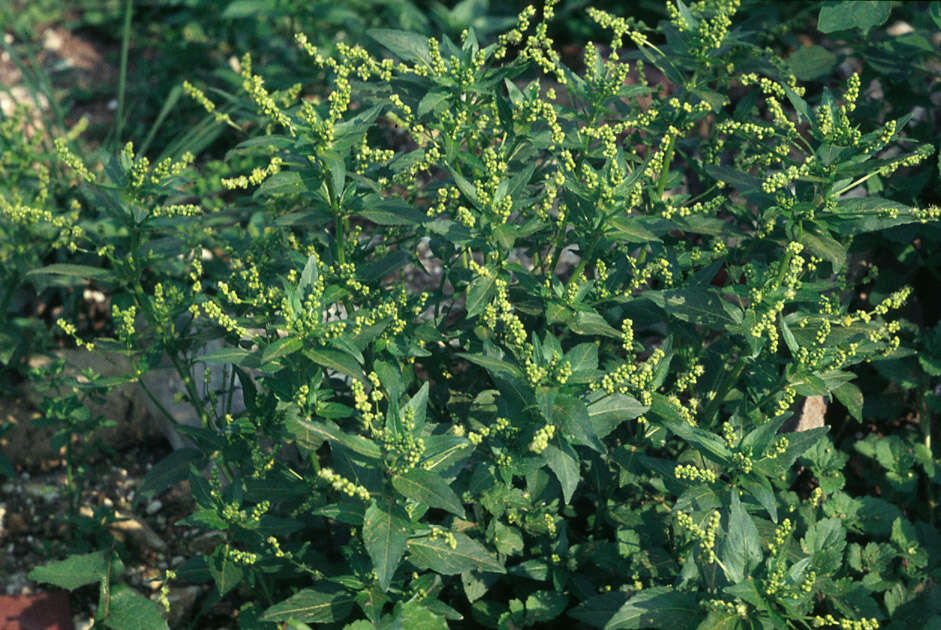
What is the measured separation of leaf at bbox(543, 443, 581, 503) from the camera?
Answer: 2637mm

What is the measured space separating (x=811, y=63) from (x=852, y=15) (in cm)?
43

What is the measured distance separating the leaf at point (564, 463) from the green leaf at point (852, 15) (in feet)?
7.02

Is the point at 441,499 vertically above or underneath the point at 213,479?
above

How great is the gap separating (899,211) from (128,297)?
128 inches

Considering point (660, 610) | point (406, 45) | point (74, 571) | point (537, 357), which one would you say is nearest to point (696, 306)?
point (537, 357)

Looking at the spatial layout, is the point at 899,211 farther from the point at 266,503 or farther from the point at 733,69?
the point at 266,503

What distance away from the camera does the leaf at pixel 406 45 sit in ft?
10.5

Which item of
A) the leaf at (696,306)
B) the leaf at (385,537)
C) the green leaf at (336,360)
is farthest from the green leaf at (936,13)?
the leaf at (385,537)

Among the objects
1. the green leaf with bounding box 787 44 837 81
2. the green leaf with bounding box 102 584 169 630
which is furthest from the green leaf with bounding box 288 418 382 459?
the green leaf with bounding box 787 44 837 81

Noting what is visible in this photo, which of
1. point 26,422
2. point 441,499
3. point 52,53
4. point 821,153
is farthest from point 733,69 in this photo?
point 52,53

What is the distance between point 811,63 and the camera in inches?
169

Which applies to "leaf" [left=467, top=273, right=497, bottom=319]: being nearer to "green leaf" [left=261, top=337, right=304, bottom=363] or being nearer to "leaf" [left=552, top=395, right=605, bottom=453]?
"leaf" [left=552, top=395, right=605, bottom=453]

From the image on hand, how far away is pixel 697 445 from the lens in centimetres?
288

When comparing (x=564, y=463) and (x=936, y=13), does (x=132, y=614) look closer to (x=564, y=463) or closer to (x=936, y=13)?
(x=564, y=463)
